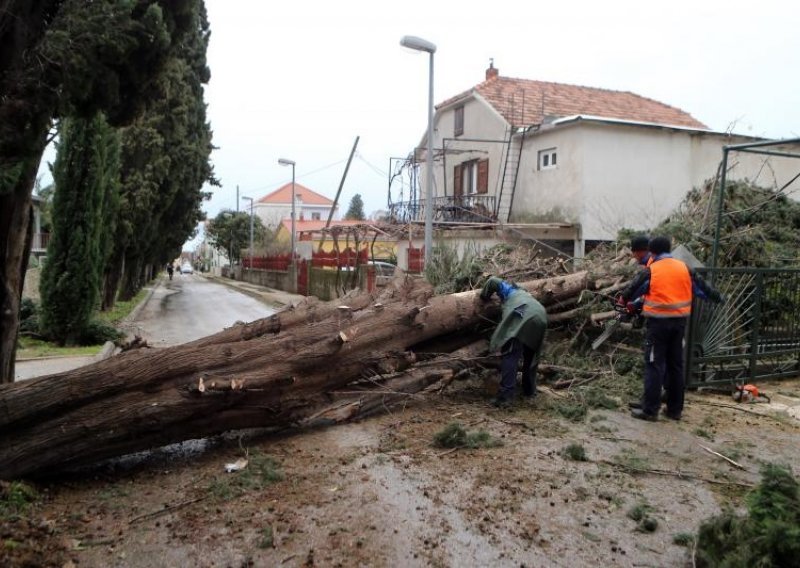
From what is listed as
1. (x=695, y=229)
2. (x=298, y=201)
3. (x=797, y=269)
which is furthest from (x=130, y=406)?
(x=298, y=201)

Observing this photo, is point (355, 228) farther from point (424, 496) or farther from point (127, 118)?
point (424, 496)

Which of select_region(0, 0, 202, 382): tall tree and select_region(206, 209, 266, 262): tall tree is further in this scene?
select_region(206, 209, 266, 262): tall tree

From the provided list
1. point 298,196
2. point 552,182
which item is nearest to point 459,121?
point 552,182

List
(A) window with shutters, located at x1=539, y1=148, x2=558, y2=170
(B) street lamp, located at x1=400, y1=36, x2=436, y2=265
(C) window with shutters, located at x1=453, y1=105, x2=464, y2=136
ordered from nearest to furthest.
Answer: (B) street lamp, located at x1=400, y1=36, x2=436, y2=265, (A) window with shutters, located at x1=539, y1=148, x2=558, y2=170, (C) window with shutters, located at x1=453, y1=105, x2=464, y2=136

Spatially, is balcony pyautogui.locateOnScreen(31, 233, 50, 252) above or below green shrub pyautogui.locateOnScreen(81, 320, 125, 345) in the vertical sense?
above

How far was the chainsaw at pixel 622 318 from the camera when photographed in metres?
6.32

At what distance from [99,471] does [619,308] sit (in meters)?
5.22

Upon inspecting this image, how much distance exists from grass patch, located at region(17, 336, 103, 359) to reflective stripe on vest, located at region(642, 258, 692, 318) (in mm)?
9448

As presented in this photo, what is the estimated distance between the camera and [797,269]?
745cm

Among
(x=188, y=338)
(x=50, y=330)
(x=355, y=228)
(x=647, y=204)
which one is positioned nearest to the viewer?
(x=50, y=330)

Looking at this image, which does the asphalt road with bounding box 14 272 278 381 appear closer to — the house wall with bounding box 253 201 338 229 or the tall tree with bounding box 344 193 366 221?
the house wall with bounding box 253 201 338 229

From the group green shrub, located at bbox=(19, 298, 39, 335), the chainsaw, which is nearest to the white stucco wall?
green shrub, located at bbox=(19, 298, 39, 335)

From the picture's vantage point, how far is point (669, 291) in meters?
5.84

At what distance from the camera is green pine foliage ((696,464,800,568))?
2.73 metres
